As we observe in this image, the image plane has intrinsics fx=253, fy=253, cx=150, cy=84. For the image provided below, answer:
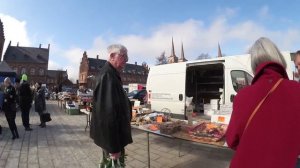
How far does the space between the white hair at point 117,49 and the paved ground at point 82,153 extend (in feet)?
10.3

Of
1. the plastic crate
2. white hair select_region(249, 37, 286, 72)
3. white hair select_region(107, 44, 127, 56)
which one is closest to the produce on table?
white hair select_region(107, 44, 127, 56)

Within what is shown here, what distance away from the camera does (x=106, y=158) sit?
2.74 metres

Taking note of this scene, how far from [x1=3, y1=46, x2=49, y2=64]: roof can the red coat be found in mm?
79848

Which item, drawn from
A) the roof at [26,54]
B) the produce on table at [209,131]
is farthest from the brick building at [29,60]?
the produce on table at [209,131]

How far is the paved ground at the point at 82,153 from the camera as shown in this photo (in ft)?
17.4

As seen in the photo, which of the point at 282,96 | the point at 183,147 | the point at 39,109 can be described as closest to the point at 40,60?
the point at 39,109

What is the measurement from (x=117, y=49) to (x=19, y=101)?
7844 mm

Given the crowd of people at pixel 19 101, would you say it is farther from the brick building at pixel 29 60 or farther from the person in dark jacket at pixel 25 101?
the brick building at pixel 29 60

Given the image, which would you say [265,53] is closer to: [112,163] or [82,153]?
[112,163]

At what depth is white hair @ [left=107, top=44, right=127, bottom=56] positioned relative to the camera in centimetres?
283

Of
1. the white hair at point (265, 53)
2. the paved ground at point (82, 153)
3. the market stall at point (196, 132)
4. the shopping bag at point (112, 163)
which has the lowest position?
the paved ground at point (82, 153)

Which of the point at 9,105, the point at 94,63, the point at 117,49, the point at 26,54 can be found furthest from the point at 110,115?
the point at 94,63

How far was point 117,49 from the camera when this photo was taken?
283cm

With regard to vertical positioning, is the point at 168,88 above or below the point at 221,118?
above
